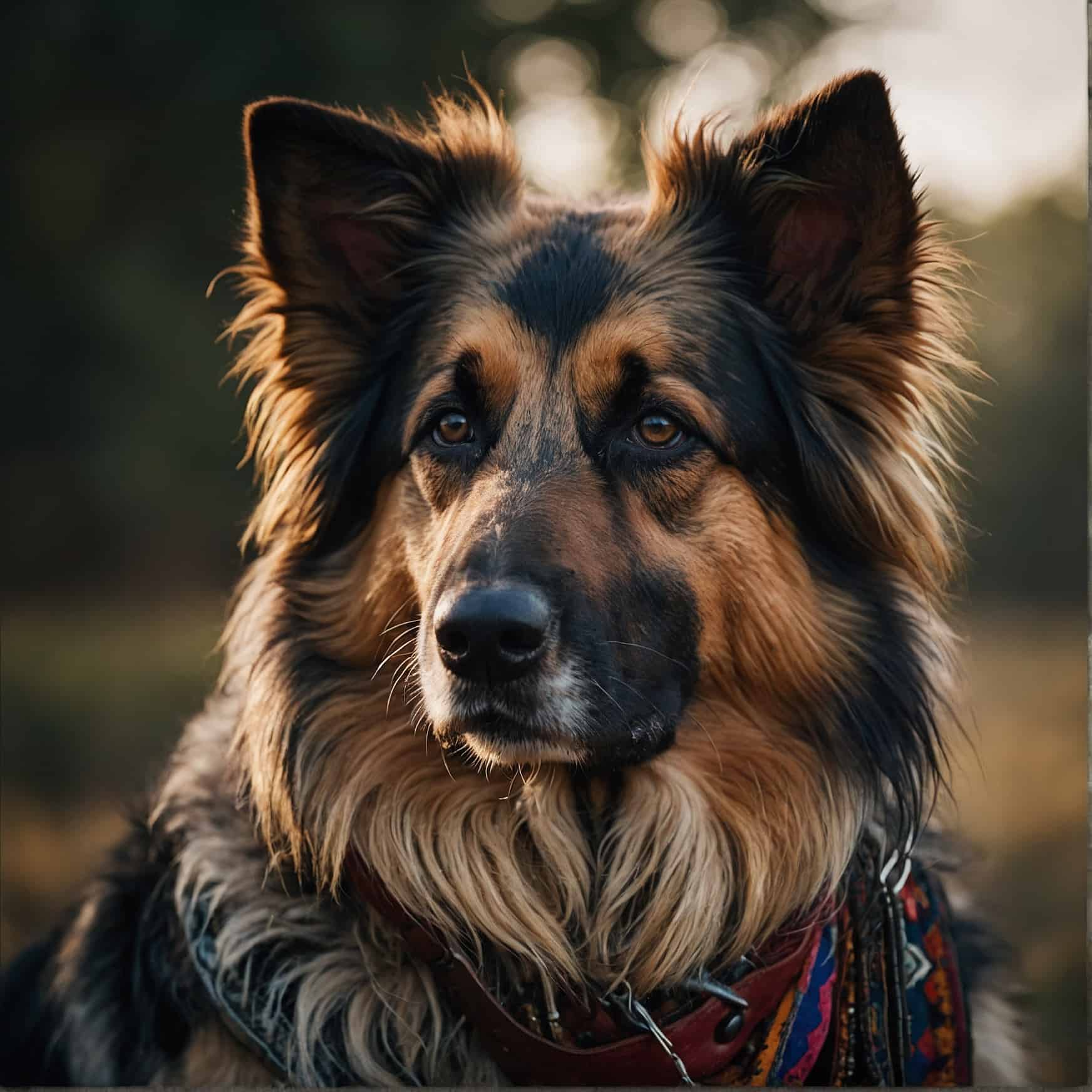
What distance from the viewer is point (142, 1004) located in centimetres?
254

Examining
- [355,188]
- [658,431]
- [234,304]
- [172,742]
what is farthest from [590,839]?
[234,304]

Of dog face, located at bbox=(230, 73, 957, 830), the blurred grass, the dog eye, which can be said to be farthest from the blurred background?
the dog eye

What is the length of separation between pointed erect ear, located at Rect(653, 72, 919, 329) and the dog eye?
42 cm

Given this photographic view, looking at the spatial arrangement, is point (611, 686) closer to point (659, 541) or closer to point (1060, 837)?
point (659, 541)

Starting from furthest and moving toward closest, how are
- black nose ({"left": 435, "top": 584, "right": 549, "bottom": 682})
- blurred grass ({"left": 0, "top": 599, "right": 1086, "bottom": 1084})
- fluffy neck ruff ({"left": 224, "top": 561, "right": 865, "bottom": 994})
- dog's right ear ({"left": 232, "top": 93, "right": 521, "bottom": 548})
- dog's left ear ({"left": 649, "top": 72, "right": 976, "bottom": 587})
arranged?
blurred grass ({"left": 0, "top": 599, "right": 1086, "bottom": 1084}) < dog's right ear ({"left": 232, "top": 93, "right": 521, "bottom": 548}) < fluffy neck ruff ({"left": 224, "top": 561, "right": 865, "bottom": 994}) < dog's left ear ({"left": 649, "top": 72, "right": 976, "bottom": 587}) < black nose ({"left": 435, "top": 584, "right": 549, "bottom": 682})

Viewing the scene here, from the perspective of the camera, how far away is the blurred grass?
3.37 metres

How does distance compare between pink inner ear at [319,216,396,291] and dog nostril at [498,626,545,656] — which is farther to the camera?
pink inner ear at [319,216,396,291]

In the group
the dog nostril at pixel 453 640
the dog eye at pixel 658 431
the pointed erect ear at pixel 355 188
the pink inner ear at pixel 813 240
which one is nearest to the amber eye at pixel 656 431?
the dog eye at pixel 658 431

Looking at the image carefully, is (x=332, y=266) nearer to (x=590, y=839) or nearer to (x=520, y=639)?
(x=520, y=639)

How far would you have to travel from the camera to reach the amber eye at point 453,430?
251 centimetres

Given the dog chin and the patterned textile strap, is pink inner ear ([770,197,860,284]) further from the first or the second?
the patterned textile strap

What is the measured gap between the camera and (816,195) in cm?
244

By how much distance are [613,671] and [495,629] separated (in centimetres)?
30

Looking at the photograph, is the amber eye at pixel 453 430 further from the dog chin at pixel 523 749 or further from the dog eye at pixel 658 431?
the dog chin at pixel 523 749
